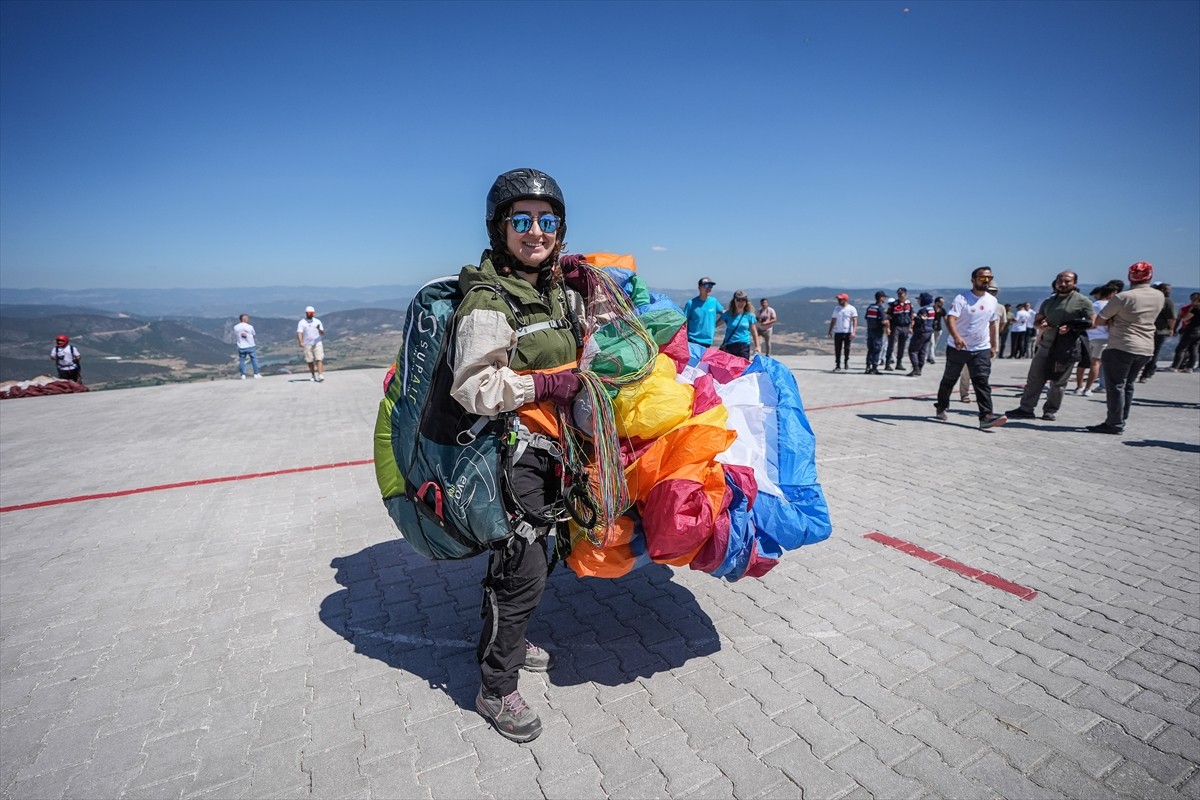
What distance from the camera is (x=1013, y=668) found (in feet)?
9.56

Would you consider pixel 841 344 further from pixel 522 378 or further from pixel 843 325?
pixel 522 378

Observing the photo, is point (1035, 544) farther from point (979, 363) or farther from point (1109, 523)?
point (979, 363)

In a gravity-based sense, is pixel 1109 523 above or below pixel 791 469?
below

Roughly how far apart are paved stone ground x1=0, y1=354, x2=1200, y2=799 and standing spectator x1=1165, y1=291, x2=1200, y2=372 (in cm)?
1171

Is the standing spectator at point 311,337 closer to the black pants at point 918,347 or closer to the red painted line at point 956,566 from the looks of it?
the red painted line at point 956,566

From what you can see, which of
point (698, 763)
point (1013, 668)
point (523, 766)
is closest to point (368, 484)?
point (523, 766)

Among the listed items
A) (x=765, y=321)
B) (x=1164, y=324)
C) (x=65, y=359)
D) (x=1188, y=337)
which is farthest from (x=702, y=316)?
(x=65, y=359)

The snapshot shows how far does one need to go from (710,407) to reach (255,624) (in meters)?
3.13

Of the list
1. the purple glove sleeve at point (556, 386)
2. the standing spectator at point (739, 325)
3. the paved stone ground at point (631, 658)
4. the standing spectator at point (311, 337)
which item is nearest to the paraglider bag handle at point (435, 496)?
the purple glove sleeve at point (556, 386)

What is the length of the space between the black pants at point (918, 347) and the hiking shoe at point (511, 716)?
14.1 m

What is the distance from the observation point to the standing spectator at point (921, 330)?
13727 mm

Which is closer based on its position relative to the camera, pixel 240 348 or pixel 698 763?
pixel 698 763

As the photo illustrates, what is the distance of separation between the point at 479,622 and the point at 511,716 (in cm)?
101

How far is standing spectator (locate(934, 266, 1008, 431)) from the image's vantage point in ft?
24.8
